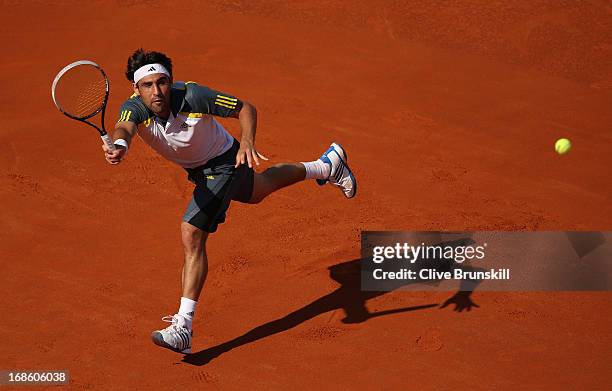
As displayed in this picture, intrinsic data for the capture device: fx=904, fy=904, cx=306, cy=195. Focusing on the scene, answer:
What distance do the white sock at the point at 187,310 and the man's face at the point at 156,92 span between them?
1367mm

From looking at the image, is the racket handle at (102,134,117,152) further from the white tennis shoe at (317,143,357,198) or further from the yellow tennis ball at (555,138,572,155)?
the yellow tennis ball at (555,138,572,155)

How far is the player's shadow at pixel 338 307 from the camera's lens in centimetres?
673

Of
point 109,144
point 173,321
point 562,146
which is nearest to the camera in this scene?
point 109,144

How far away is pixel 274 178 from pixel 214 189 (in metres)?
Answer: 0.70

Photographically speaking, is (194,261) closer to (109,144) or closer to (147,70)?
(109,144)

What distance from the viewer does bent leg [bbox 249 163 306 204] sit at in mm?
7133

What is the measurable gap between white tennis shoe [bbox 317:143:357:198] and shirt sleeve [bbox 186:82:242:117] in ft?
4.83

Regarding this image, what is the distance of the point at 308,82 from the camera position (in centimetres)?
1073

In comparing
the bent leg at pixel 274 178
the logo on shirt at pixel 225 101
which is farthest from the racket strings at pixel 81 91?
the bent leg at pixel 274 178

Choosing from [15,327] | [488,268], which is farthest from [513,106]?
[15,327]

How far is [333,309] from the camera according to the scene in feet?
23.6

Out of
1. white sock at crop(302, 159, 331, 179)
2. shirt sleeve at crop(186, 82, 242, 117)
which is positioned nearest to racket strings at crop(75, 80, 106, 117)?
shirt sleeve at crop(186, 82, 242, 117)

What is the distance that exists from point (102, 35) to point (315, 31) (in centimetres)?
277

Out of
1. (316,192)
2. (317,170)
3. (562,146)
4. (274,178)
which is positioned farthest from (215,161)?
(562,146)
